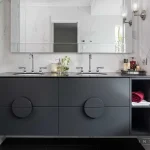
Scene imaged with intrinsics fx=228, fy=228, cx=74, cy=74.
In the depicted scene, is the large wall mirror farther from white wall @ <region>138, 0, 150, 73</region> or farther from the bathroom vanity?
the bathroom vanity

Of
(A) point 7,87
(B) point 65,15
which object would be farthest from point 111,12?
(A) point 7,87

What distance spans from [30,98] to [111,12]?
1490 mm

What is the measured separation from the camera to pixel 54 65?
2879 millimetres

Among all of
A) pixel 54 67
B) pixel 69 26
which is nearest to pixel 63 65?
pixel 54 67

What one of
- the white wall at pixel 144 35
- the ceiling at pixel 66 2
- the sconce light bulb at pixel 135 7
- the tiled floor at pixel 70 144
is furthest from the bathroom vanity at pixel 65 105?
the ceiling at pixel 66 2

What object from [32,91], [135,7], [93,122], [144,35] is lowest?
[93,122]

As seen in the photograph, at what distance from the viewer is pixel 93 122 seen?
2367 mm

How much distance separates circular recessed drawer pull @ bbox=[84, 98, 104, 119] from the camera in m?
2.33

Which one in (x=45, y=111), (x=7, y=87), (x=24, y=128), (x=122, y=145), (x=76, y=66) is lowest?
(x=122, y=145)

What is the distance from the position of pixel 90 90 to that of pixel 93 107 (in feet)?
0.58

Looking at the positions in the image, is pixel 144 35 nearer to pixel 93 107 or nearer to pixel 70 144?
pixel 93 107

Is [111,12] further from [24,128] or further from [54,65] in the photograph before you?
[24,128]

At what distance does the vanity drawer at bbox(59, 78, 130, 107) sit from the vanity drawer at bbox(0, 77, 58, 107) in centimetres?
9

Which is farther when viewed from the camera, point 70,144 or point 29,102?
point 70,144
